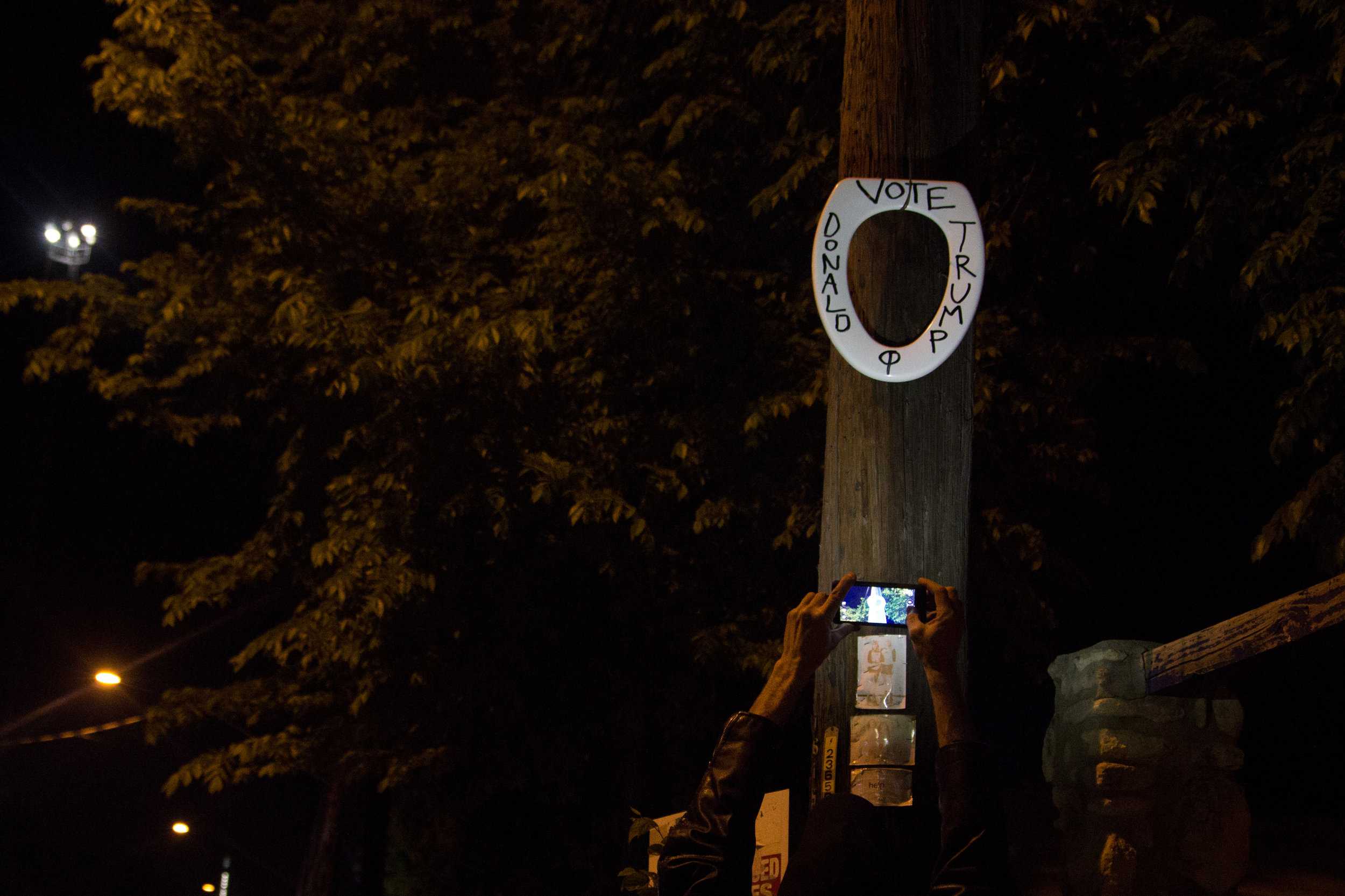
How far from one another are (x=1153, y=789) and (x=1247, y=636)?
839 millimetres

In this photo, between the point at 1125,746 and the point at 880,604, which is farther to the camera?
the point at 1125,746

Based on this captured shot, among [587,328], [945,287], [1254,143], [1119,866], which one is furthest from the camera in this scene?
[587,328]

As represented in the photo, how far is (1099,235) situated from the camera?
8.68 metres

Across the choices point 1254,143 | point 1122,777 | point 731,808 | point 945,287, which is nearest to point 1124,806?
point 1122,777

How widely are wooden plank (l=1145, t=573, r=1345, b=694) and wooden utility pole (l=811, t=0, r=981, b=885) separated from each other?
1780 mm

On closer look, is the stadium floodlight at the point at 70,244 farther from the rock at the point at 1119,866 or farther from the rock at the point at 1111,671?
the rock at the point at 1119,866

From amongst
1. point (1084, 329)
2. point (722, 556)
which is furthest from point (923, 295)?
point (1084, 329)

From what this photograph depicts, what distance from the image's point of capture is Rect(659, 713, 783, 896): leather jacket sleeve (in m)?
1.97

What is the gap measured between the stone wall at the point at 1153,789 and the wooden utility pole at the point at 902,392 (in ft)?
6.68

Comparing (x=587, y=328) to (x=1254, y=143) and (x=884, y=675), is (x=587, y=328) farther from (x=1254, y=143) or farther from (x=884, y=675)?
(x=884, y=675)

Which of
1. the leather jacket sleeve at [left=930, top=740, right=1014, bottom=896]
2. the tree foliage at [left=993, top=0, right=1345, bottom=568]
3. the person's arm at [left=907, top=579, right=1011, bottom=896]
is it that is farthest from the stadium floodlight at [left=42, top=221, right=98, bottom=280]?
the leather jacket sleeve at [left=930, top=740, right=1014, bottom=896]

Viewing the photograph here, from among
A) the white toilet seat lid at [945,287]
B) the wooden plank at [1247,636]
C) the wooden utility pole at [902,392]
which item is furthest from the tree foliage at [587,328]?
the white toilet seat lid at [945,287]

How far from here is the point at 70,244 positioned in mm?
15891

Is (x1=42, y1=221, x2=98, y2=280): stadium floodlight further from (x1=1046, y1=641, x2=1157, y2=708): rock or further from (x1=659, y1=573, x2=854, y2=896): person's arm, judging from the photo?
(x1=659, y1=573, x2=854, y2=896): person's arm
